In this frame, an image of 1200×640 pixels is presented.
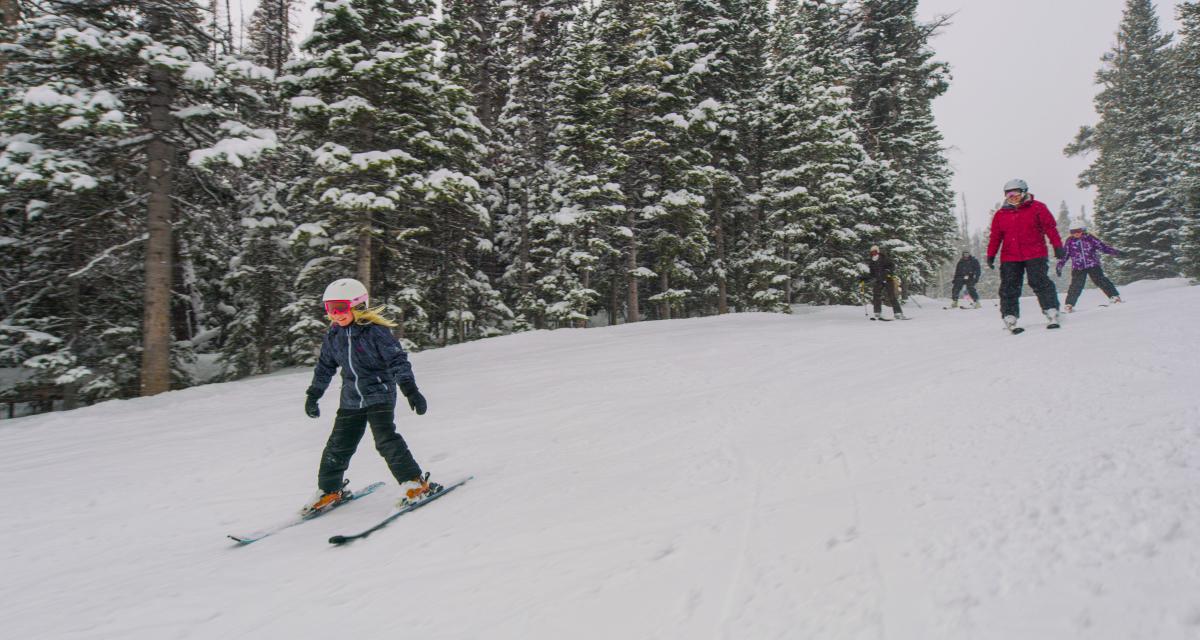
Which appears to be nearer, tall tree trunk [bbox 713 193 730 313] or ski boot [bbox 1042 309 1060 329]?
ski boot [bbox 1042 309 1060 329]

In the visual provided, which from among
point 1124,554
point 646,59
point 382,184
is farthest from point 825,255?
point 1124,554

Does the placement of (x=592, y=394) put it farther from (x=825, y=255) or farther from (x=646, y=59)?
(x=825, y=255)

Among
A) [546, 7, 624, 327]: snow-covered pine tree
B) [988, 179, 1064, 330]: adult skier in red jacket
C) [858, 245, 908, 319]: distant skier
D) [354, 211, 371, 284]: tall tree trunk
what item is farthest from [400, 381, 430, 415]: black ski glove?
[858, 245, 908, 319]: distant skier

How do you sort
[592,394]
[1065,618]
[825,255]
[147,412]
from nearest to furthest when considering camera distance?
[1065,618]
[592,394]
[147,412]
[825,255]

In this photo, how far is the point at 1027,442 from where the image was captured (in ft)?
11.1

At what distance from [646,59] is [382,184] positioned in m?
10.4

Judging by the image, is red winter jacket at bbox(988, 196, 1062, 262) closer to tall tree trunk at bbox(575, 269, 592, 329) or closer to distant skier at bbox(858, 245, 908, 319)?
distant skier at bbox(858, 245, 908, 319)

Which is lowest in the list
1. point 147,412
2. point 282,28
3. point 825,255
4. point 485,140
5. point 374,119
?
point 147,412

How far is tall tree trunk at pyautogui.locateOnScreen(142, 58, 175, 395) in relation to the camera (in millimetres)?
11414

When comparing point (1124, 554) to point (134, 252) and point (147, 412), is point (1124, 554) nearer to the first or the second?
point (147, 412)

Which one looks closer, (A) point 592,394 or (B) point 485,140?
(A) point 592,394

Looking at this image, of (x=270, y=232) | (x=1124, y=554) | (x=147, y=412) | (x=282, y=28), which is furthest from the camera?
(x=282, y=28)

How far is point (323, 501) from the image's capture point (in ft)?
15.7

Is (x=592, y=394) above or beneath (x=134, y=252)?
beneath
